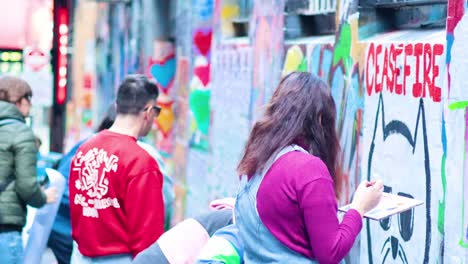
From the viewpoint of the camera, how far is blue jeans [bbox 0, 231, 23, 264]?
6.44 meters

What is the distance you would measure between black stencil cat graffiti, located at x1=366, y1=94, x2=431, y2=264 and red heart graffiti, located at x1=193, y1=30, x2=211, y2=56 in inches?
191

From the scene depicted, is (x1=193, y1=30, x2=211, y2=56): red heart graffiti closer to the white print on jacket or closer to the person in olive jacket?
the person in olive jacket

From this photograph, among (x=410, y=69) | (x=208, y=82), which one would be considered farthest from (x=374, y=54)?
(x=208, y=82)

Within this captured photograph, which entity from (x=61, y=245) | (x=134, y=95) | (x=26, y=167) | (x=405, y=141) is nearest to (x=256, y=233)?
(x=405, y=141)

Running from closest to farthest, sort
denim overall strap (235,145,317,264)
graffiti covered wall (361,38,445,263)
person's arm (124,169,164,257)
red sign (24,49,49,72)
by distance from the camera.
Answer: denim overall strap (235,145,317,264)
graffiti covered wall (361,38,445,263)
person's arm (124,169,164,257)
red sign (24,49,49,72)

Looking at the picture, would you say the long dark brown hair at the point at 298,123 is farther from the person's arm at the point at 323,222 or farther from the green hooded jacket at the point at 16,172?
the green hooded jacket at the point at 16,172

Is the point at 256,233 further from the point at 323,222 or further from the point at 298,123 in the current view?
the point at 298,123

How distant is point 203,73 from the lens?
36.0ft

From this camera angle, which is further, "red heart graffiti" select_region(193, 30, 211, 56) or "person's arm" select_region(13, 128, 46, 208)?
"red heart graffiti" select_region(193, 30, 211, 56)

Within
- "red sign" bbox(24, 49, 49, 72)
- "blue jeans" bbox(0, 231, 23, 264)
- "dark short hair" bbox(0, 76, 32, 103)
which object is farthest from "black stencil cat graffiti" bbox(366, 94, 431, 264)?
"red sign" bbox(24, 49, 49, 72)

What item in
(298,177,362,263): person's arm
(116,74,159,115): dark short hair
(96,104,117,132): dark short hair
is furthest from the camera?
(96,104,117,132): dark short hair

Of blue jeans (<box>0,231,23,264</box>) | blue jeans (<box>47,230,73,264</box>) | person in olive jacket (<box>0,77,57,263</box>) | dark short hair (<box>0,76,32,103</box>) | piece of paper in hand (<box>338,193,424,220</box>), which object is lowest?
blue jeans (<box>47,230,73,264</box>)

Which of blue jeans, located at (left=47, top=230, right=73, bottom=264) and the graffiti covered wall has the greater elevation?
the graffiti covered wall

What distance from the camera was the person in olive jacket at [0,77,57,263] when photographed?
252 inches
